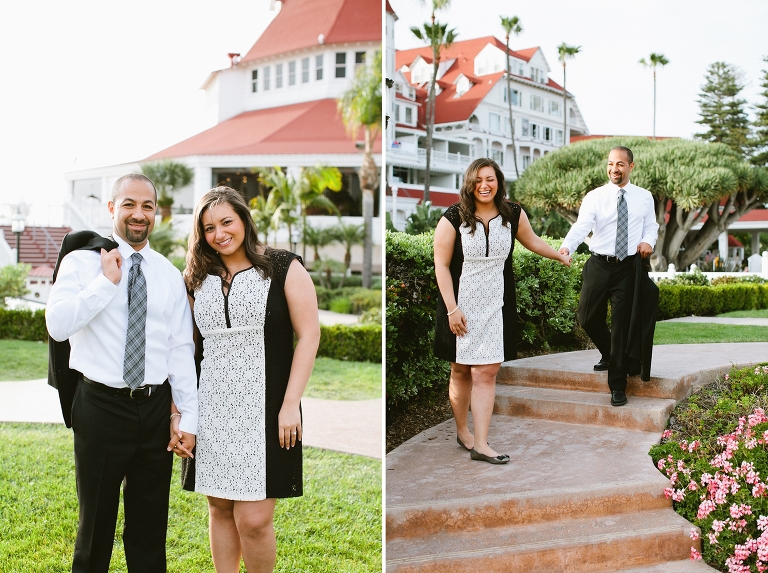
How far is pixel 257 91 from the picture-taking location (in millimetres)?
28922

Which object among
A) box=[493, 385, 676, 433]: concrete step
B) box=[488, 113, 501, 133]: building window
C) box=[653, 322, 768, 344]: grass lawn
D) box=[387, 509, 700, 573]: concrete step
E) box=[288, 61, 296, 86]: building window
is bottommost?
box=[387, 509, 700, 573]: concrete step

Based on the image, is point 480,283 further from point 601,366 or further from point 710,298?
point 710,298

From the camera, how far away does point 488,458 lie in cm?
386

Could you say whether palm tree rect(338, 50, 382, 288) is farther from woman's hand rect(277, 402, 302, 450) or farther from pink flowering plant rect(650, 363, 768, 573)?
woman's hand rect(277, 402, 302, 450)

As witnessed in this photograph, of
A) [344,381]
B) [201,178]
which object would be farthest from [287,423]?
[201,178]

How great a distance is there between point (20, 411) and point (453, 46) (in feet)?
21.4

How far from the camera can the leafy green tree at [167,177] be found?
2379 cm

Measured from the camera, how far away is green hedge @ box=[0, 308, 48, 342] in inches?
558

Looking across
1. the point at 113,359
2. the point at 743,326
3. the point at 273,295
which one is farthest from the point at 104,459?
the point at 743,326

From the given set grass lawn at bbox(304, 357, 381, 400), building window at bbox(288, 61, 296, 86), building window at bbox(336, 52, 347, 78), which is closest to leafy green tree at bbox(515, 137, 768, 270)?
grass lawn at bbox(304, 357, 381, 400)

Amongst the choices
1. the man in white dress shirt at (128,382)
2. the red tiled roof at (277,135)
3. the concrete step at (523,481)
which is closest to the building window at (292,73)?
the red tiled roof at (277,135)

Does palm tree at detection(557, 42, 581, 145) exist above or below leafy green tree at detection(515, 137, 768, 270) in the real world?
above

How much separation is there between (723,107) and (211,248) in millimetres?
3526

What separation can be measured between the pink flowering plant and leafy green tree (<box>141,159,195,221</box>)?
70.3 feet
